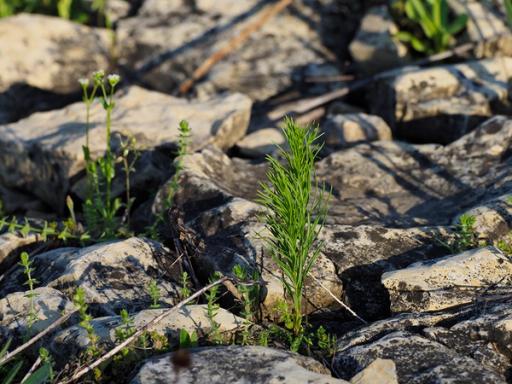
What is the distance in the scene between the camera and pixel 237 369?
114 inches

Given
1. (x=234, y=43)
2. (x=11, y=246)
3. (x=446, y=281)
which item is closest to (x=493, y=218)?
(x=446, y=281)

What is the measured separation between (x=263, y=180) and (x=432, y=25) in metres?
2.97

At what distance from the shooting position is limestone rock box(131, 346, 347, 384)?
2.83 meters

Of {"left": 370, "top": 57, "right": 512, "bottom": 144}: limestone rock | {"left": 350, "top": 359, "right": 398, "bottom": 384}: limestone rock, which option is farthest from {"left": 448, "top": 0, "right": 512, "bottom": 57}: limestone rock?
{"left": 350, "top": 359, "right": 398, "bottom": 384}: limestone rock

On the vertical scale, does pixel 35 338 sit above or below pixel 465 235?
below

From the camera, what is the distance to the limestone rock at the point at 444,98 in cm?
624

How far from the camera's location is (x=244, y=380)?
2.83 m

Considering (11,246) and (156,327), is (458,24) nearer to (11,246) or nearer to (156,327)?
(11,246)

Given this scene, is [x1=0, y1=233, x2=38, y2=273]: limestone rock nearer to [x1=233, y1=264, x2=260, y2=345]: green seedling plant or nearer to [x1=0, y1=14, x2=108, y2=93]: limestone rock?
[x1=233, y1=264, x2=260, y2=345]: green seedling plant

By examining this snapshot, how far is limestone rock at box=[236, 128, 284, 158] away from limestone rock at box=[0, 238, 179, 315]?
199 centimetres

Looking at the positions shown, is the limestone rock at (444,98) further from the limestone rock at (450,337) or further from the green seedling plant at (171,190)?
the limestone rock at (450,337)

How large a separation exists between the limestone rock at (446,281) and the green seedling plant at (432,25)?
158 inches

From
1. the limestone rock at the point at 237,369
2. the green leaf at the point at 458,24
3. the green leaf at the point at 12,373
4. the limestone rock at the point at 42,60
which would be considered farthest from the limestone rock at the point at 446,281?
the limestone rock at the point at 42,60

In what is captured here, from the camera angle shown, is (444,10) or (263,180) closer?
(263,180)
